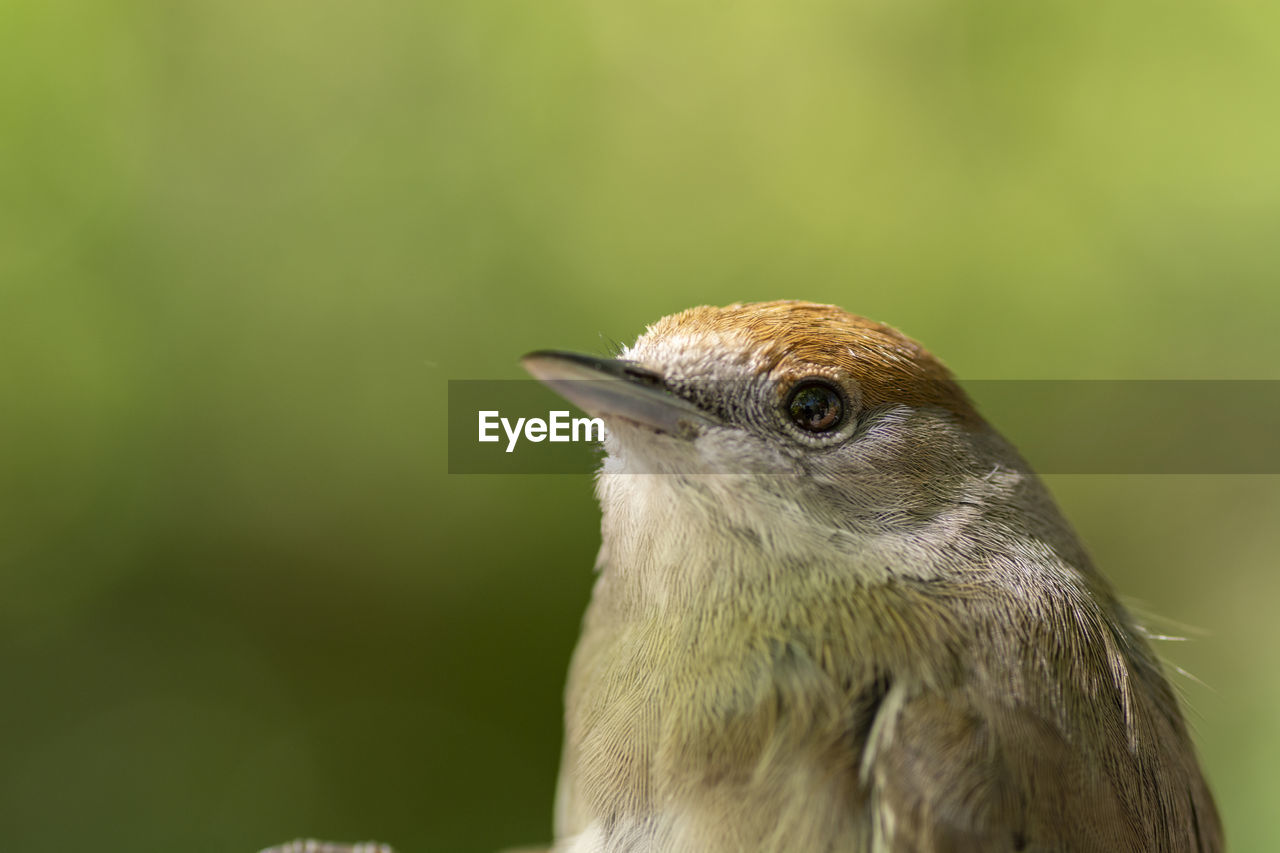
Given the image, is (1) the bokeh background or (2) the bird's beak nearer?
(2) the bird's beak

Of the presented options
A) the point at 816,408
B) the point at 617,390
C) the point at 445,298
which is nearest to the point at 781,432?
the point at 816,408

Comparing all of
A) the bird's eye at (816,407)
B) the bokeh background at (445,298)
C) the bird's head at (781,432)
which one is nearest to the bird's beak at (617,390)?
the bird's head at (781,432)

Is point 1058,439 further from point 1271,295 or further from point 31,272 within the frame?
point 31,272

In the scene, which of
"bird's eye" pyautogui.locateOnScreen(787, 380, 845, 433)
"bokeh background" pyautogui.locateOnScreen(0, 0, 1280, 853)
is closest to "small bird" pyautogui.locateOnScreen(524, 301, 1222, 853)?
"bird's eye" pyautogui.locateOnScreen(787, 380, 845, 433)

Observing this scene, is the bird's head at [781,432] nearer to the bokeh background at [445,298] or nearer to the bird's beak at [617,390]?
the bird's beak at [617,390]

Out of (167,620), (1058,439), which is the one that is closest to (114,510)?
(167,620)

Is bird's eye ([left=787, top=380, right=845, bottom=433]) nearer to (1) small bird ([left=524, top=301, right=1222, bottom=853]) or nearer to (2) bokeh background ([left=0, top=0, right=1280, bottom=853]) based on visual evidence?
→ (1) small bird ([left=524, top=301, right=1222, bottom=853])

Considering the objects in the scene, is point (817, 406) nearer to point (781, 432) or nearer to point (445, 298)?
point (781, 432)
